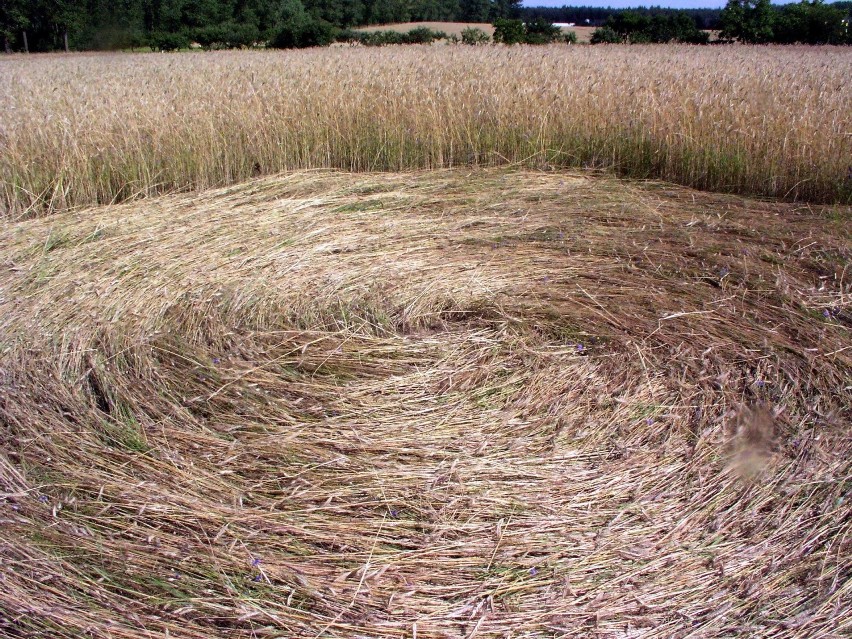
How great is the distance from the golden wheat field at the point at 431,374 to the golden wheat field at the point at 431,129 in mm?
26

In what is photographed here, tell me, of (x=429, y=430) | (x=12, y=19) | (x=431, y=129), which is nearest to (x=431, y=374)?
(x=429, y=430)

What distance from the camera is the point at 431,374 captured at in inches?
97.7

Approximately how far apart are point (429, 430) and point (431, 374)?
346 mm

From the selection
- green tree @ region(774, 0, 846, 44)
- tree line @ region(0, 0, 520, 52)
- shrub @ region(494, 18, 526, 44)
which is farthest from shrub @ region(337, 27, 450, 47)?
green tree @ region(774, 0, 846, 44)

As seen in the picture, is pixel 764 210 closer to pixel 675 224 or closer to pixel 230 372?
pixel 675 224

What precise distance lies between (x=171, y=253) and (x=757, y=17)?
89.4 feet

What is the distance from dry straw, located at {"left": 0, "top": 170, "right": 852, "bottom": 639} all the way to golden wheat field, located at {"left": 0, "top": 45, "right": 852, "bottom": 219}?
644 mm

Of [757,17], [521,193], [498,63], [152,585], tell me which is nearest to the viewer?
[152,585]

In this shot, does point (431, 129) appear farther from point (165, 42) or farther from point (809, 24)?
point (809, 24)

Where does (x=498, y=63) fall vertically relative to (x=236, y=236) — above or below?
above

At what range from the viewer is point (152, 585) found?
1589mm

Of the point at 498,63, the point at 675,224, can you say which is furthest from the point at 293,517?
the point at 498,63

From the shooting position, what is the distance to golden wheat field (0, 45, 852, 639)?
1596 millimetres

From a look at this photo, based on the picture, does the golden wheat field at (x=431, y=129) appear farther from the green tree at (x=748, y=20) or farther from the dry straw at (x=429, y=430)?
the green tree at (x=748, y=20)
